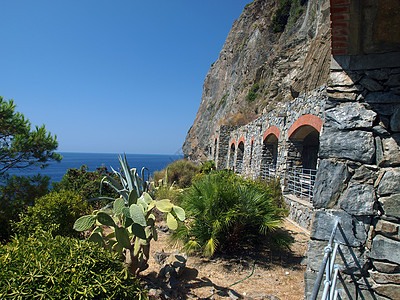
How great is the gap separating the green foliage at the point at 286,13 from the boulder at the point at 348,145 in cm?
2199

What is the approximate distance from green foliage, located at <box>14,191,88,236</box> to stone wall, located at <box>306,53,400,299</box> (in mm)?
3097

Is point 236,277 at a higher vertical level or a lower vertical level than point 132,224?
lower

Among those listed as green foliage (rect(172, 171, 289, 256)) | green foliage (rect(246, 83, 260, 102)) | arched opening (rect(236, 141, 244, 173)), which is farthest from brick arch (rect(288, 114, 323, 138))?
green foliage (rect(246, 83, 260, 102))

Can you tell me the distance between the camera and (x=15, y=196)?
14.3ft

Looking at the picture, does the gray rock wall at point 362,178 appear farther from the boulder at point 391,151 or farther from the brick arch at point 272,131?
the brick arch at point 272,131

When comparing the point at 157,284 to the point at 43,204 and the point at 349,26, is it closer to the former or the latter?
the point at 43,204

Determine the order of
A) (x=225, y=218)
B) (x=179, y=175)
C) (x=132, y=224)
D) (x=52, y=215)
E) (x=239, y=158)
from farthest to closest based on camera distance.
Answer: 1. (x=239, y=158)
2. (x=179, y=175)
3. (x=225, y=218)
4. (x=52, y=215)
5. (x=132, y=224)

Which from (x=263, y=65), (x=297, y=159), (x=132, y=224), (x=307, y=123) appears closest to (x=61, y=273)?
(x=132, y=224)

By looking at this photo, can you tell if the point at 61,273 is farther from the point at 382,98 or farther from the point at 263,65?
the point at 263,65

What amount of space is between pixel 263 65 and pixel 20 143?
20.9 metres

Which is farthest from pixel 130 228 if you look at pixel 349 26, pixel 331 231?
pixel 349 26

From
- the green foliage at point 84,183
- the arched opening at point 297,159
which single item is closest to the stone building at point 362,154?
the arched opening at point 297,159

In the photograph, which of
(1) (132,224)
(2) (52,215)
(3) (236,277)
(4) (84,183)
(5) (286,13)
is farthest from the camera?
(5) (286,13)

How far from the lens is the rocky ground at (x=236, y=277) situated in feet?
10.8
